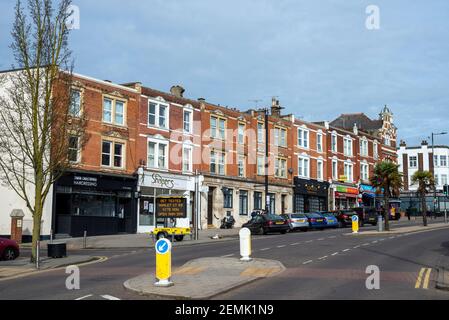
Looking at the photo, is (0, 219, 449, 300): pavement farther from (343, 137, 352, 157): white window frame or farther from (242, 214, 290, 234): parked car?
(343, 137, 352, 157): white window frame

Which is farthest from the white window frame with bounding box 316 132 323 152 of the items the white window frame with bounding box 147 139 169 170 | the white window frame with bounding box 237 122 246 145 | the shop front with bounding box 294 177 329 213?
the white window frame with bounding box 147 139 169 170

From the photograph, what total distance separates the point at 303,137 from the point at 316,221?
1868 centimetres

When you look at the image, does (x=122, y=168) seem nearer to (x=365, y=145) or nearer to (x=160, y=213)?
(x=160, y=213)

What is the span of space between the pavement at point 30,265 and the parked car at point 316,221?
75.6 feet

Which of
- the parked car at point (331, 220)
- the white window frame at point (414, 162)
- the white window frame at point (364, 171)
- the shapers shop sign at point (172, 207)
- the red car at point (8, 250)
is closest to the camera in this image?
the red car at point (8, 250)

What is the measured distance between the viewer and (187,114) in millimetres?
46812

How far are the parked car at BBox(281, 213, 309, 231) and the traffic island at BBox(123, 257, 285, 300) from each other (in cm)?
2194

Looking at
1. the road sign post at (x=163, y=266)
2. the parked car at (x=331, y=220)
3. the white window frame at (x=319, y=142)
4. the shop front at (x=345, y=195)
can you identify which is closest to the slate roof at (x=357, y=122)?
the shop front at (x=345, y=195)

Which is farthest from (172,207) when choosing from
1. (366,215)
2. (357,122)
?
(357,122)

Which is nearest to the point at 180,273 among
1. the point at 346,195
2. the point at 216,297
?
the point at 216,297

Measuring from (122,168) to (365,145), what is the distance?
41326 mm

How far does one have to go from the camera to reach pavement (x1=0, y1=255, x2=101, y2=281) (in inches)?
742

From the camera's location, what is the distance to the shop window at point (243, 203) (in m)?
51.4

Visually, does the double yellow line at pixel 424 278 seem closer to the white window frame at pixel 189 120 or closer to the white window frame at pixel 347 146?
the white window frame at pixel 189 120
